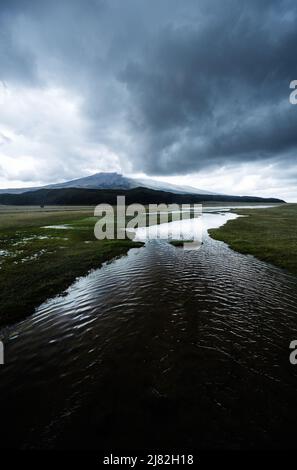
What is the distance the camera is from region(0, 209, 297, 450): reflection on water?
7203 mm

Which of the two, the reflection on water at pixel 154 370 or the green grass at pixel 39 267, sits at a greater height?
the green grass at pixel 39 267

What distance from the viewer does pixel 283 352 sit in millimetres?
10797

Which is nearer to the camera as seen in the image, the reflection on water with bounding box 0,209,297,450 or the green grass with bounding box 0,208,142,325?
the reflection on water with bounding box 0,209,297,450

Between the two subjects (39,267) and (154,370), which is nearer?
(154,370)

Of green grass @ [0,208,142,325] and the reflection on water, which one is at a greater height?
green grass @ [0,208,142,325]

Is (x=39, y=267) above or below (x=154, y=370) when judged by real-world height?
above

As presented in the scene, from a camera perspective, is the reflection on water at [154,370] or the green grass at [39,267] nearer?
the reflection on water at [154,370]

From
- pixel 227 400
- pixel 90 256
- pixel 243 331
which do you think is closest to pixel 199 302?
pixel 243 331

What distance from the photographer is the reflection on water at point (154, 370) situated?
7203 millimetres

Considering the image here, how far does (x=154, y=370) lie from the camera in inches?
384
